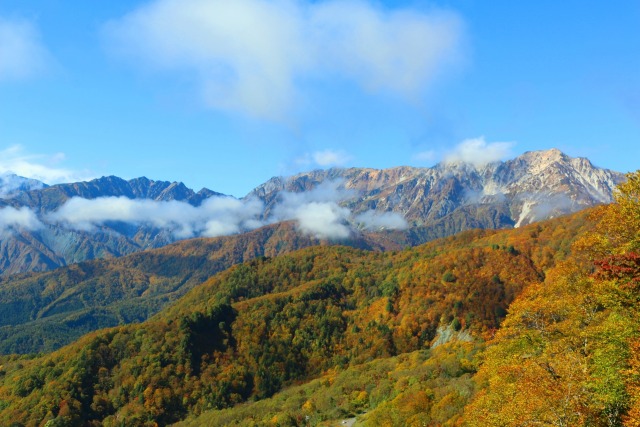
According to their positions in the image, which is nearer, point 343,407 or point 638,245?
point 638,245

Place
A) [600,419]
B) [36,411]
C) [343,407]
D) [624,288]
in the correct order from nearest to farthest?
1. [600,419]
2. [624,288]
3. [343,407]
4. [36,411]

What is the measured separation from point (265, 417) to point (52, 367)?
10576 centimetres

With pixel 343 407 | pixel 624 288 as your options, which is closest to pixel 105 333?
pixel 343 407

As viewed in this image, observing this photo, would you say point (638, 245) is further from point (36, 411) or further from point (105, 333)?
point (105, 333)

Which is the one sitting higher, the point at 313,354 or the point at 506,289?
the point at 506,289

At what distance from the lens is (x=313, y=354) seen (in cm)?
19600

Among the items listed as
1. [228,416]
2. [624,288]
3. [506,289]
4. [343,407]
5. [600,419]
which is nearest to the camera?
[600,419]

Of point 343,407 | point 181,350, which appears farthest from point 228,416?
point 181,350

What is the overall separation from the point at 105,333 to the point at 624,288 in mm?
201904

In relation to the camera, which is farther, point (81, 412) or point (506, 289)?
point (506, 289)

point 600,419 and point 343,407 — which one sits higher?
point 600,419

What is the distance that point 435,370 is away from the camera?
91750 mm

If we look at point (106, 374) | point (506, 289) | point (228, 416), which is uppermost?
point (506, 289)

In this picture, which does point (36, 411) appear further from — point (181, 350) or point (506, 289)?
point (506, 289)
